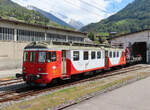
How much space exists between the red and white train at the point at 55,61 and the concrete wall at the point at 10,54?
A: 13.3 meters

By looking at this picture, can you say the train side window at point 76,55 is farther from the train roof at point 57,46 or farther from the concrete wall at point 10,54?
the concrete wall at point 10,54

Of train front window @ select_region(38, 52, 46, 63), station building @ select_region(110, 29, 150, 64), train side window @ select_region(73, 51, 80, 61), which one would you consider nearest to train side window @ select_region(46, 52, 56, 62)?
train front window @ select_region(38, 52, 46, 63)

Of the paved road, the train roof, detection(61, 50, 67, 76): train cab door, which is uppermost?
the train roof

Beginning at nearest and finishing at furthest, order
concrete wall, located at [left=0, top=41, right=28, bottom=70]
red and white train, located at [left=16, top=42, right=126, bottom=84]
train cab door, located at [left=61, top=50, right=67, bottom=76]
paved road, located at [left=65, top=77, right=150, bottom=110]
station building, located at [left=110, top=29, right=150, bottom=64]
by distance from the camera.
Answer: paved road, located at [left=65, top=77, right=150, bottom=110], red and white train, located at [left=16, top=42, right=126, bottom=84], train cab door, located at [left=61, top=50, right=67, bottom=76], concrete wall, located at [left=0, top=41, right=28, bottom=70], station building, located at [left=110, top=29, right=150, bottom=64]

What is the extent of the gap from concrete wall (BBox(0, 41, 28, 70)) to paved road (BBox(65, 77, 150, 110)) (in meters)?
18.7

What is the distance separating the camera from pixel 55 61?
12.4 meters

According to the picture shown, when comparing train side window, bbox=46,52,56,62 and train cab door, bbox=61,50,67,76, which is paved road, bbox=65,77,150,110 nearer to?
train side window, bbox=46,52,56,62

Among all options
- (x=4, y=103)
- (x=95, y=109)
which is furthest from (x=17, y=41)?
(x=95, y=109)

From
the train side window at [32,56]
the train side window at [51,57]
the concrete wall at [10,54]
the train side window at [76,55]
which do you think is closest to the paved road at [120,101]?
the train side window at [51,57]

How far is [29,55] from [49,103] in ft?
16.2

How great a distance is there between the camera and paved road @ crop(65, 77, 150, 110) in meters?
7.95

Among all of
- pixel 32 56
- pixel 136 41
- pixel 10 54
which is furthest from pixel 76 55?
pixel 136 41

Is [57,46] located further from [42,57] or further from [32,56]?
[32,56]

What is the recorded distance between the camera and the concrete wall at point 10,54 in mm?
24422
